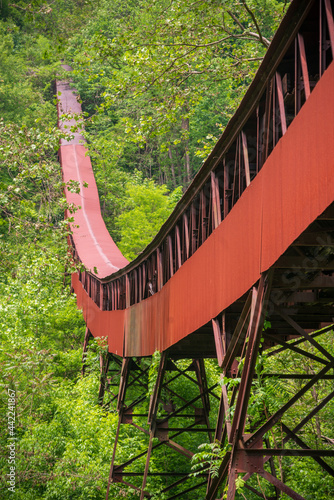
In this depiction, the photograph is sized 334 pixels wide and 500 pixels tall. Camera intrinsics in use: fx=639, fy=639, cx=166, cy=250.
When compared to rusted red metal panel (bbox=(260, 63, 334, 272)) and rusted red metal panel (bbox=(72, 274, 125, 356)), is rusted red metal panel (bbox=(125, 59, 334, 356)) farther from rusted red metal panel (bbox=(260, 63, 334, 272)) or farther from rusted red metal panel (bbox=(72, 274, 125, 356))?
rusted red metal panel (bbox=(72, 274, 125, 356))

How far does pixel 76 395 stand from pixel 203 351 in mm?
8147

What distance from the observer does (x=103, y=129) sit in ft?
141

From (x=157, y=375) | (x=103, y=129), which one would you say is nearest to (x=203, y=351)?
(x=157, y=375)

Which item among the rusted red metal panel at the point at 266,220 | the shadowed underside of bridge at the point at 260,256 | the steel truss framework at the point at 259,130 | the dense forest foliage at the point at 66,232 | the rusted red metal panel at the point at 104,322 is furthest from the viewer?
the rusted red metal panel at the point at 104,322

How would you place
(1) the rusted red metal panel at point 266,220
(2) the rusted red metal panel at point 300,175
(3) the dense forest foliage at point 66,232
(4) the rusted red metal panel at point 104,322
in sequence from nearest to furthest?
1. (2) the rusted red metal panel at point 300,175
2. (1) the rusted red metal panel at point 266,220
3. (3) the dense forest foliage at point 66,232
4. (4) the rusted red metal panel at point 104,322

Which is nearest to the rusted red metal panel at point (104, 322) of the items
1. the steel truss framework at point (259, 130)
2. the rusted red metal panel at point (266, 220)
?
the steel truss framework at point (259, 130)

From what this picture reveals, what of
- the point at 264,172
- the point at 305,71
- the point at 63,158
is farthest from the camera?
the point at 63,158

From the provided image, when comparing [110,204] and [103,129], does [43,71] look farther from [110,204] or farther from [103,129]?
[110,204]

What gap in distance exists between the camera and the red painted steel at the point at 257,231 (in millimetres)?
4707

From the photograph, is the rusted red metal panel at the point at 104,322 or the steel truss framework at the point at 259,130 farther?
the rusted red metal panel at the point at 104,322

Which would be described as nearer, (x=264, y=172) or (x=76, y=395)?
(x=264, y=172)

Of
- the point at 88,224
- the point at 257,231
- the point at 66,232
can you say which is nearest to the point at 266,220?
the point at 257,231

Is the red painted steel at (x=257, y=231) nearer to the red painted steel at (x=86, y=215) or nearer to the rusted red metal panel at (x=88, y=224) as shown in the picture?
the rusted red metal panel at (x=88, y=224)

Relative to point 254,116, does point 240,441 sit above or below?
below
